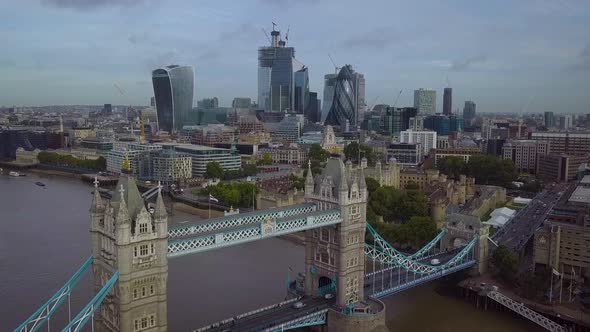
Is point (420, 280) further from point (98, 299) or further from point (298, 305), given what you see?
point (98, 299)

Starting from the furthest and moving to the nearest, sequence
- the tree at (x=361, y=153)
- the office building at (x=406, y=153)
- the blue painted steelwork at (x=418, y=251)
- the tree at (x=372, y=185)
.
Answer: the tree at (x=361, y=153), the office building at (x=406, y=153), the tree at (x=372, y=185), the blue painted steelwork at (x=418, y=251)

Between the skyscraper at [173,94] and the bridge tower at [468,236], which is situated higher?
the skyscraper at [173,94]

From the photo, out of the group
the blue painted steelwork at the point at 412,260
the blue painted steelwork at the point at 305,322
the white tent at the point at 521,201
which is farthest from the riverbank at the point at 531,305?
the white tent at the point at 521,201

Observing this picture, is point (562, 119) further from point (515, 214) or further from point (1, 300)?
point (1, 300)

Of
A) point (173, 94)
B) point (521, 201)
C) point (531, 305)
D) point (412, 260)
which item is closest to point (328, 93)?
point (173, 94)

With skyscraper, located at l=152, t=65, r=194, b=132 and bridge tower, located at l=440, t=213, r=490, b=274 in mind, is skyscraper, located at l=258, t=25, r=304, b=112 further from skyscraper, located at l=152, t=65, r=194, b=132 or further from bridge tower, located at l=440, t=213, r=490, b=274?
bridge tower, located at l=440, t=213, r=490, b=274

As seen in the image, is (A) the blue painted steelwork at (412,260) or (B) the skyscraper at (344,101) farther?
(B) the skyscraper at (344,101)

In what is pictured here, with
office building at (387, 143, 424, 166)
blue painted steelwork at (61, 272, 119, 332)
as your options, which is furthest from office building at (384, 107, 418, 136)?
blue painted steelwork at (61, 272, 119, 332)

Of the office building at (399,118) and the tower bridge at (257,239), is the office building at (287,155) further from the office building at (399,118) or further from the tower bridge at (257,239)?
the tower bridge at (257,239)
